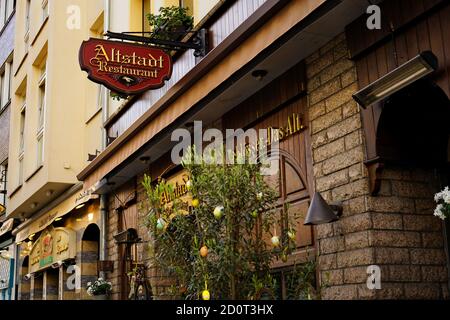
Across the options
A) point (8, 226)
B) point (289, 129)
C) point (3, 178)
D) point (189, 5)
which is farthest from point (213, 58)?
point (3, 178)

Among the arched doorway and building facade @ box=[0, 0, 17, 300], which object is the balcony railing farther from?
building facade @ box=[0, 0, 17, 300]

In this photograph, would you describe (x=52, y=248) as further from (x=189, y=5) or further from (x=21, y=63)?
(x=189, y=5)

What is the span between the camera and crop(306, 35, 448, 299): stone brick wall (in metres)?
6.01

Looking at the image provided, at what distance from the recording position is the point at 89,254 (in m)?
15.6

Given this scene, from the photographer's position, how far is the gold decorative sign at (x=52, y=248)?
16.1 m

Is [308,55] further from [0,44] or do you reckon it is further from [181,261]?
[0,44]

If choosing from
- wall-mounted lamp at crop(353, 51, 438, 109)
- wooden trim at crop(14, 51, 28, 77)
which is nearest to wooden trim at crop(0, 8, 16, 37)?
wooden trim at crop(14, 51, 28, 77)

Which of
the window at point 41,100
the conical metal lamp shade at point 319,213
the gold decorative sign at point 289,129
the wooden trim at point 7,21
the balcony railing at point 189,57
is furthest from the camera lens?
the wooden trim at point 7,21

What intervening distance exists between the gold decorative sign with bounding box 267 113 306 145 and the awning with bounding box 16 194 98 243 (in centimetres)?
708

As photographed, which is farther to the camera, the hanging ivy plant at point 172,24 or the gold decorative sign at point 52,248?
the gold decorative sign at point 52,248

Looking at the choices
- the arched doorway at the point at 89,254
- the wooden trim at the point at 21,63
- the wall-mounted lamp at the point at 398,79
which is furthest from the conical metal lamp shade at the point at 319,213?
the wooden trim at the point at 21,63

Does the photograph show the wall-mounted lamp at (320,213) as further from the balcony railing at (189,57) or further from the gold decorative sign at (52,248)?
the gold decorative sign at (52,248)

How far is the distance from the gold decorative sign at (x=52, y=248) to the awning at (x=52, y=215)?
0.95ft

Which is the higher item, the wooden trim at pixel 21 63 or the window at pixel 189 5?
the wooden trim at pixel 21 63
